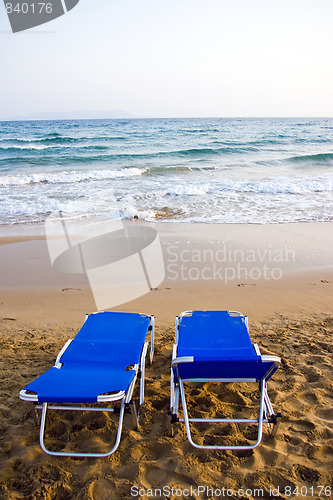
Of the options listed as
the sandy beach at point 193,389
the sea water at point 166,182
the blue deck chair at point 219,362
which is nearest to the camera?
the sandy beach at point 193,389

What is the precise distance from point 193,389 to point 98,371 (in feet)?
3.15

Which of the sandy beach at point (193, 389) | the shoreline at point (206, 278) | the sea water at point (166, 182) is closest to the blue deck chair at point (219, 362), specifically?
the sandy beach at point (193, 389)

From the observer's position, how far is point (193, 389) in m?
3.17

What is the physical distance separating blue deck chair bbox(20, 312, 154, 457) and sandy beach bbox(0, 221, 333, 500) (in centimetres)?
20

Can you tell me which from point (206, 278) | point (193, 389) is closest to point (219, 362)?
point (193, 389)

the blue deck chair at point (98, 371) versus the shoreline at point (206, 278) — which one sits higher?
the blue deck chair at point (98, 371)

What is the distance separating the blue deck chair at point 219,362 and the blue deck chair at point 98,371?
1.19ft

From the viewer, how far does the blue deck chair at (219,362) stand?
2432 millimetres

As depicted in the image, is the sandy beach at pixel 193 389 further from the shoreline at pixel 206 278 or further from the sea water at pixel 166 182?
the sea water at pixel 166 182

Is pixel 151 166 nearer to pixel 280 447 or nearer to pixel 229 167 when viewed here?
pixel 229 167

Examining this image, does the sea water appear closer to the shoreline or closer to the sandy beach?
the shoreline

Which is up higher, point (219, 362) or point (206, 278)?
point (219, 362)

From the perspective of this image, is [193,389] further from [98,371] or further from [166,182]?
[166,182]

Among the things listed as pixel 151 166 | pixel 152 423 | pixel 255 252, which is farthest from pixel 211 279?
pixel 151 166
